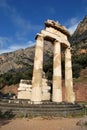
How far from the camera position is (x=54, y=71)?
2036 centimetres

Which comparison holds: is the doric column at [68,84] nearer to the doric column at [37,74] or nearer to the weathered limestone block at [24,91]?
the doric column at [37,74]

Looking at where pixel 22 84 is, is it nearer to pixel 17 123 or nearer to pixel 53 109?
pixel 53 109

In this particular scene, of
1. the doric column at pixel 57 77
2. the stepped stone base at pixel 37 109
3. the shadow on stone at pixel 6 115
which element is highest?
the doric column at pixel 57 77

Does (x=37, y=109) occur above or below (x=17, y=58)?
below

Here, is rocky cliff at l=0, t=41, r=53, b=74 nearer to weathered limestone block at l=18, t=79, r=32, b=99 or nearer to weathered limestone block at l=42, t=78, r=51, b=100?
weathered limestone block at l=18, t=79, r=32, b=99

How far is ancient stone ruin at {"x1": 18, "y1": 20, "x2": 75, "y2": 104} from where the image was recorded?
60.2ft

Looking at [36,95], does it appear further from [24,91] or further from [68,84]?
[24,91]

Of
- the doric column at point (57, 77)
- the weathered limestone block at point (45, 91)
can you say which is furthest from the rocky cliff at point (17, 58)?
the doric column at point (57, 77)

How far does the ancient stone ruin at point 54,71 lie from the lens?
1834 centimetres

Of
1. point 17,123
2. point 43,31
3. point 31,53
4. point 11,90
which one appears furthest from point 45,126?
point 31,53

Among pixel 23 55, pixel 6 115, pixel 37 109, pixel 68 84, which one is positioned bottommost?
pixel 6 115

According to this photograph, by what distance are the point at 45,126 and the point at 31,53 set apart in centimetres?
12146

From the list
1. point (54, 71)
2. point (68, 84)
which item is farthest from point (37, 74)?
point (68, 84)

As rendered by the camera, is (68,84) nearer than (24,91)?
Yes
